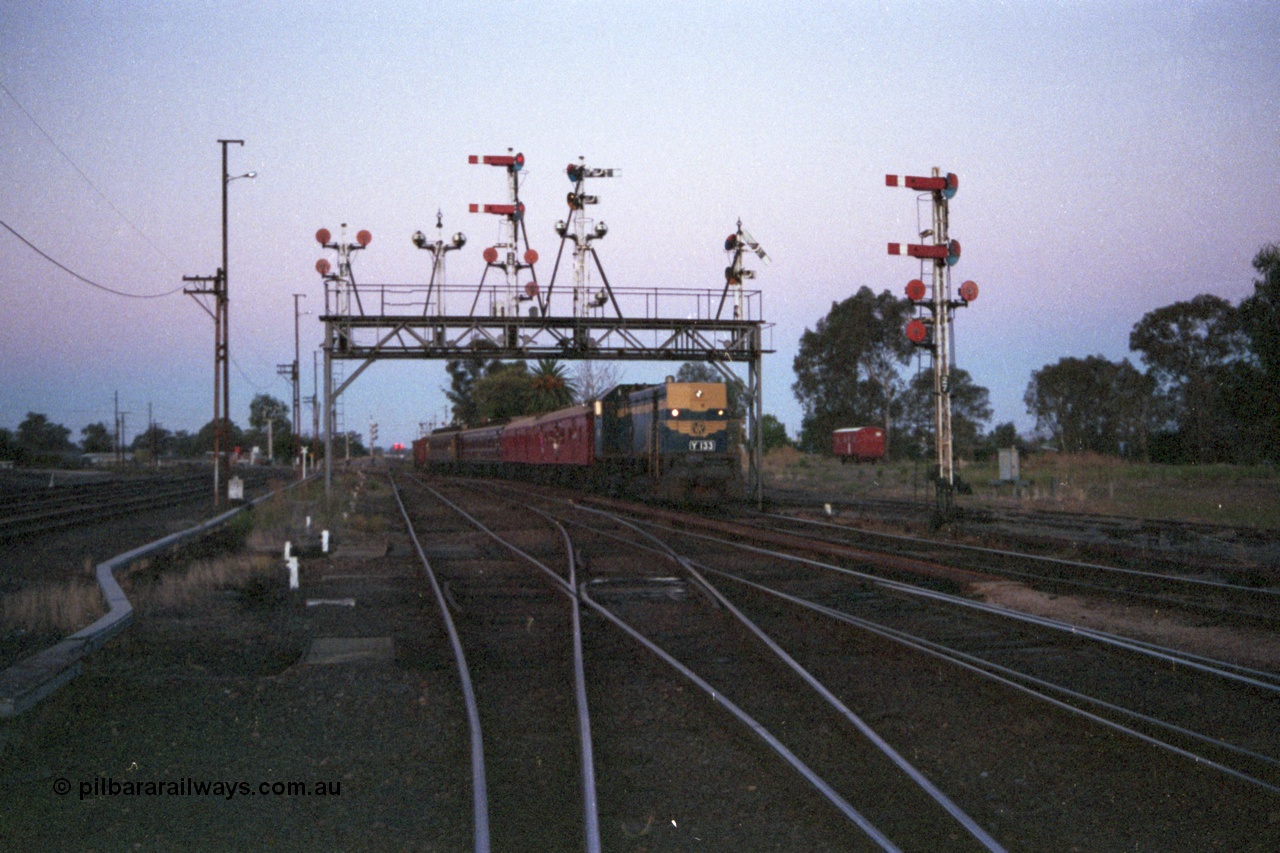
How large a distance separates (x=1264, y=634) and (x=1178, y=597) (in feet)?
6.68

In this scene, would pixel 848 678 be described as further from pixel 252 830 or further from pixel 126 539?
pixel 126 539

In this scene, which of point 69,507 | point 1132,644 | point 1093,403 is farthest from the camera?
point 1093,403

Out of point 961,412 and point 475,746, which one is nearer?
point 475,746

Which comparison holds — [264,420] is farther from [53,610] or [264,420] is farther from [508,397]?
[53,610]

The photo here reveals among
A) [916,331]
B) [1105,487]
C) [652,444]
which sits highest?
[916,331]

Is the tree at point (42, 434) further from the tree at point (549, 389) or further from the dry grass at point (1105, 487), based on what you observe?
the dry grass at point (1105, 487)

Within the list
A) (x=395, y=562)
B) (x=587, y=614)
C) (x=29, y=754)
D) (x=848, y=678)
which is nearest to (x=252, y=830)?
(x=29, y=754)

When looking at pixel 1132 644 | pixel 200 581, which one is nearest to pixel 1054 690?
pixel 1132 644

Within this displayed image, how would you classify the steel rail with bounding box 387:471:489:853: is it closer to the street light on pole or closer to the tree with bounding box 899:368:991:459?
the street light on pole

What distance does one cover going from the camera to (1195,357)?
53281mm

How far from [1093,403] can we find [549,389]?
39398mm

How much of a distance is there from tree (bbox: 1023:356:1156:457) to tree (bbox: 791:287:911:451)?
36.9ft

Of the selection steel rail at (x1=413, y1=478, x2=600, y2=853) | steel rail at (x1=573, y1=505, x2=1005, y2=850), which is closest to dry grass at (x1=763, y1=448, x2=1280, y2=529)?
steel rail at (x1=413, y1=478, x2=600, y2=853)

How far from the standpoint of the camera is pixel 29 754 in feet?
18.8
